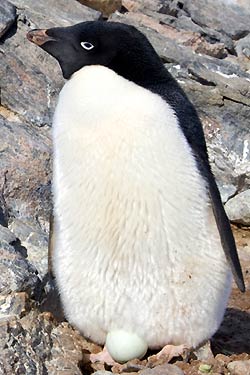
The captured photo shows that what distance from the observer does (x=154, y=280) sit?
346 centimetres

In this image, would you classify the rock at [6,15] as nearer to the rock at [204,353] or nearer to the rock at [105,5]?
the rock at [105,5]

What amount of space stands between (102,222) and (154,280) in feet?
0.98

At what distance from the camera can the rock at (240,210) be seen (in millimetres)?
6281

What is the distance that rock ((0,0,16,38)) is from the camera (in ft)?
20.0

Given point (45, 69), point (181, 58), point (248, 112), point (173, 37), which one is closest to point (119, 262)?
point (45, 69)

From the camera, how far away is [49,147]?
4.97m

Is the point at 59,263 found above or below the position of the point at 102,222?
below

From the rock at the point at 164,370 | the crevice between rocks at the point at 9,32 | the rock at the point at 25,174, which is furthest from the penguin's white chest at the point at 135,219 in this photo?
the crevice between rocks at the point at 9,32

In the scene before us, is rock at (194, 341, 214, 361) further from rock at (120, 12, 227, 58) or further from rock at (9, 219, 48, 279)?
rock at (120, 12, 227, 58)

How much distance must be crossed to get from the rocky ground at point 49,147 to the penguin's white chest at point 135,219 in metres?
0.17

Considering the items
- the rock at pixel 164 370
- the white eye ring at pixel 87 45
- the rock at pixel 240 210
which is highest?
the white eye ring at pixel 87 45

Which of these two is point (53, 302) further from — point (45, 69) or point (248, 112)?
point (248, 112)

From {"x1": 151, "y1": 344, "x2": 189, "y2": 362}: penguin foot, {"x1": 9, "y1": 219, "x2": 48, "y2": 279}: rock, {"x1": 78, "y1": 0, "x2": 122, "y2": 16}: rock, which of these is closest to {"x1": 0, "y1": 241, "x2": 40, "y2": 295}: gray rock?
{"x1": 9, "y1": 219, "x2": 48, "y2": 279}: rock

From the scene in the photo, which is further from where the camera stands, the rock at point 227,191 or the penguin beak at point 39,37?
the rock at point 227,191
